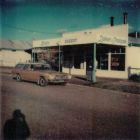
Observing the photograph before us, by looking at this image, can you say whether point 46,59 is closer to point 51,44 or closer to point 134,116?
point 51,44

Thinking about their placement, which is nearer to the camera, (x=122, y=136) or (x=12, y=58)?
(x=122, y=136)

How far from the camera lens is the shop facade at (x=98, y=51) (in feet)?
78.4

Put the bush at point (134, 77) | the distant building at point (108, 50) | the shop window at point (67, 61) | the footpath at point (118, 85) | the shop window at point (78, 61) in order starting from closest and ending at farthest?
the footpath at point (118, 85), the bush at point (134, 77), the distant building at point (108, 50), the shop window at point (78, 61), the shop window at point (67, 61)

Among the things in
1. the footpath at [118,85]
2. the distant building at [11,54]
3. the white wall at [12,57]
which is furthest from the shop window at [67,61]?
the white wall at [12,57]

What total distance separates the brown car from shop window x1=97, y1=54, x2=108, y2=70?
30.2ft

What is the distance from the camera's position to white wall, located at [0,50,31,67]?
170 feet

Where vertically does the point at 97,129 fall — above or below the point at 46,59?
below

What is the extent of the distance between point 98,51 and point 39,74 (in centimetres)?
1147

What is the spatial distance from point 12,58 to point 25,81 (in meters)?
34.1

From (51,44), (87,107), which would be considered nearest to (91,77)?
(51,44)

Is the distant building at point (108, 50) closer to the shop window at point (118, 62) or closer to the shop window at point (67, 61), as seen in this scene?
the shop window at point (118, 62)

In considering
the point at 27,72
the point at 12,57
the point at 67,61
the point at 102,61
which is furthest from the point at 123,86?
the point at 12,57

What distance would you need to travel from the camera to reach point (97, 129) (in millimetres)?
7344

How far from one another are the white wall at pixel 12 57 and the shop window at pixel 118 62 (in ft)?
91.7
